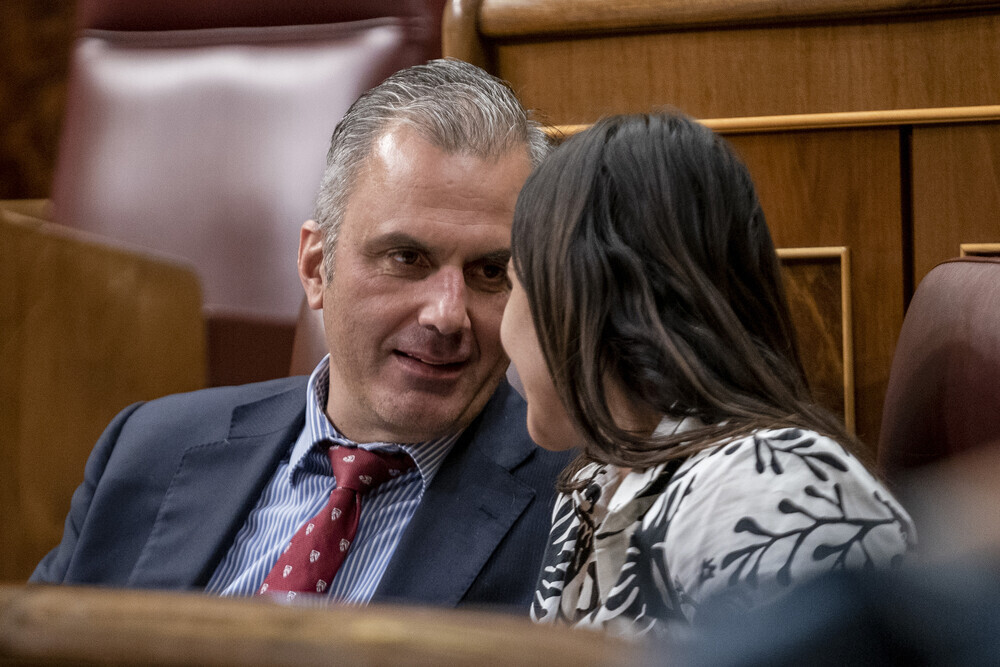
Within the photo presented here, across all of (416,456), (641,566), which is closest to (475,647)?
(641,566)

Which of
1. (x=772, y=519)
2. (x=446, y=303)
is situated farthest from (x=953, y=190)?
(x=772, y=519)

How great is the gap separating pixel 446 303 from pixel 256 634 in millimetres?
499

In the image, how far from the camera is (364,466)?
0.67m

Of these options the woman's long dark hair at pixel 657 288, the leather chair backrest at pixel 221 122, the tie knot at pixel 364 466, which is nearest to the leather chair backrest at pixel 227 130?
the leather chair backrest at pixel 221 122

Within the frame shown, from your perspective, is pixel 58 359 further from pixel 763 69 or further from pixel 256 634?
pixel 256 634

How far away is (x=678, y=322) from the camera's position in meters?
0.43

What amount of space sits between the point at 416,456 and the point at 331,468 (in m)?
0.06

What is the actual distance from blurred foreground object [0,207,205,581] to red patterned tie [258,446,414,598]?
0.28m

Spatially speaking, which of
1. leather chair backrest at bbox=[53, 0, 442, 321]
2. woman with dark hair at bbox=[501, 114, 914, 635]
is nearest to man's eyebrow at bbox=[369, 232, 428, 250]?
woman with dark hair at bbox=[501, 114, 914, 635]

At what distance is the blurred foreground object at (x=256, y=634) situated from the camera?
159 millimetres

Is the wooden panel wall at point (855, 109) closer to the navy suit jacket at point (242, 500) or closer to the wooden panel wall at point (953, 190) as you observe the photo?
the wooden panel wall at point (953, 190)

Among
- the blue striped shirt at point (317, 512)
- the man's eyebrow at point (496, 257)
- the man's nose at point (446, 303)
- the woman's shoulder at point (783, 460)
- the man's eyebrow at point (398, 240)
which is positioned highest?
the man's eyebrow at point (398, 240)

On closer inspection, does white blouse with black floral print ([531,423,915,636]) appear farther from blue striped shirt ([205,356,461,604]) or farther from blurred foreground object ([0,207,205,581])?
blurred foreground object ([0,207,205,581])

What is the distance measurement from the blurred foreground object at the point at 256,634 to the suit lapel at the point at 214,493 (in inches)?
19.8
